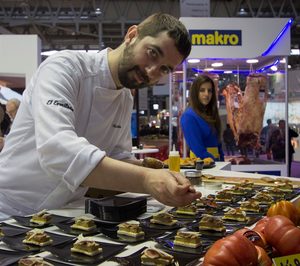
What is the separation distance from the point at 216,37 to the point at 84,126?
412 cm

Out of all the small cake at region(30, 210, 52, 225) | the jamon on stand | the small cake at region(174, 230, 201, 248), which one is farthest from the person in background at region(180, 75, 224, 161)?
the small cake at region(174, 230, 201, 248)

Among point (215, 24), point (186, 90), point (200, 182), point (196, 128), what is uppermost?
point (215, 24)

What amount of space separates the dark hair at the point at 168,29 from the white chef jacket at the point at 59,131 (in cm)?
32

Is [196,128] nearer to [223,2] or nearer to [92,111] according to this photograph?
[92,111]

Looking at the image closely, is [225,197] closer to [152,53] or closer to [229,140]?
[152,53]

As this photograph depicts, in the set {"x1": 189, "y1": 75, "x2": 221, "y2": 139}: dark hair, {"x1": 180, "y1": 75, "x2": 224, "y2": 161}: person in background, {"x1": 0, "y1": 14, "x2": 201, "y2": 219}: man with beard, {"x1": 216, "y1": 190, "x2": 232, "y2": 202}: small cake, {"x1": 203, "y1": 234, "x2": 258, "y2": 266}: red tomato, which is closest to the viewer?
{"x1": 203, "y1": 234, "x2": 258, "y2": 266}: red tomato

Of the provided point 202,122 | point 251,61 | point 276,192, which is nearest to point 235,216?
point 276,192

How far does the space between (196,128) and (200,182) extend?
1567 millimetres

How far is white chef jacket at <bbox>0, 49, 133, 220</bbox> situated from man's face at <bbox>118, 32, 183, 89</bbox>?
0.17 metres

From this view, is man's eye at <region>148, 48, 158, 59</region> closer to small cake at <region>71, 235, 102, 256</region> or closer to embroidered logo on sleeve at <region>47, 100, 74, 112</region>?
embroidered logo on sleeve at <region>47, 100, 74, 112</region>

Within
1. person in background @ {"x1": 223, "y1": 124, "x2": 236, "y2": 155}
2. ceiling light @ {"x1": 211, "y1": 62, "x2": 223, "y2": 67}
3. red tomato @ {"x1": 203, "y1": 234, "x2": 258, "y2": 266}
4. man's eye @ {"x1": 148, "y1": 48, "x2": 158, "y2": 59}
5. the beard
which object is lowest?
person in background @ {"x1": 223, "y1": 124, "x2": 236, "y2": 155}

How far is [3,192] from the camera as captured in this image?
1.80m

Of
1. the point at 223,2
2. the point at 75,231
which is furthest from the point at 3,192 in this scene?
the point at 223,2

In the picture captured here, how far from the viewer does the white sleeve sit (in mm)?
1382
